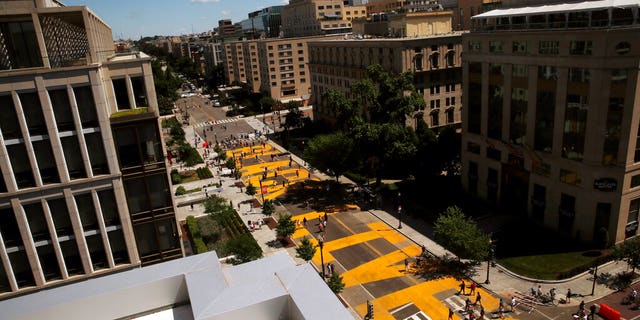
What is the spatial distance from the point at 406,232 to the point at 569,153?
18.3 metres

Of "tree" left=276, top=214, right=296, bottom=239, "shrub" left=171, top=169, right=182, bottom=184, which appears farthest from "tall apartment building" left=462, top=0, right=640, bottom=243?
"shrub" left=171, top=169, right=182, bottom=184

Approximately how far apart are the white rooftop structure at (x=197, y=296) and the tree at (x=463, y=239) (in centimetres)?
2835

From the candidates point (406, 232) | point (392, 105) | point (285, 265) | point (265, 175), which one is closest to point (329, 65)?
point (265, 175)

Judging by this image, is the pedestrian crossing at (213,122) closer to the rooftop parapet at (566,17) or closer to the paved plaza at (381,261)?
the paved plaza at (381,261)

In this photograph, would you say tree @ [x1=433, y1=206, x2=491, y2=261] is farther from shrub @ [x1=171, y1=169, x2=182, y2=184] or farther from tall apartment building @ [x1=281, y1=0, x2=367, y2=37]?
tall apartment building @ [x1=281, y1=0, x2=367, y2=37]

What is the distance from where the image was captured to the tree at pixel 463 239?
3838 centimetres

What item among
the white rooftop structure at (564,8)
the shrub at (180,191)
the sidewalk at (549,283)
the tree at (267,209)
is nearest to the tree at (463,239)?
the sidewalk at (549,283)

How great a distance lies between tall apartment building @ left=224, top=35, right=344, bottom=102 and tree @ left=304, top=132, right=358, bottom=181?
252 feet

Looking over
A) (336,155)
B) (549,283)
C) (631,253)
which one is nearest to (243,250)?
(336,155)

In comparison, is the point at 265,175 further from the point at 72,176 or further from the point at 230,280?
the point at 230,280

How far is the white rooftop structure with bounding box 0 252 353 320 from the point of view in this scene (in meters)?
11.4

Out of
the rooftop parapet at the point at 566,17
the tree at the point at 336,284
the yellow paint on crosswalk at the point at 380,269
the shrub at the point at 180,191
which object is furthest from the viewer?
the shrub at the point at 180,191

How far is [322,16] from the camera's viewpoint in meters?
164

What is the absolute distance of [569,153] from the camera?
43.3 metres
